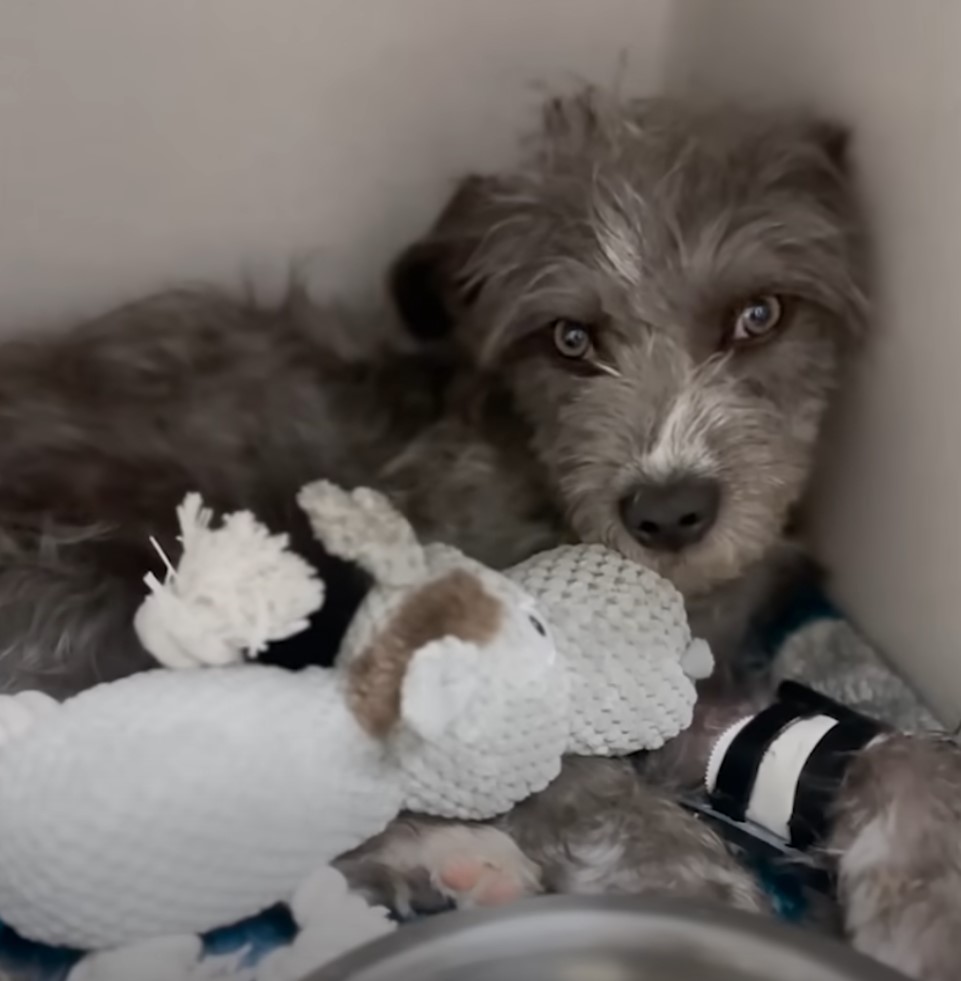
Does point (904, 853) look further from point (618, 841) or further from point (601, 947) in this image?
point (601, 947)

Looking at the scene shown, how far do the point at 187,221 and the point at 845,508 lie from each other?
0.99m

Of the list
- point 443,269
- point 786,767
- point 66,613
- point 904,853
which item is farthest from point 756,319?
point 66,613

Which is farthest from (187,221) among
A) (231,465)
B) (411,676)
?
(411,676)

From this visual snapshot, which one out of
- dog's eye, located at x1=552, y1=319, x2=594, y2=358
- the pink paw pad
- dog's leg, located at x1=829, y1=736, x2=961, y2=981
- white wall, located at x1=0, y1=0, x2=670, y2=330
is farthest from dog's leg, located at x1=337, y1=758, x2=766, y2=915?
white wall, located at x1=0, y1=0, x2=670, y2=330

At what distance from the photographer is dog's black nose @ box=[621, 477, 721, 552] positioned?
1.63m

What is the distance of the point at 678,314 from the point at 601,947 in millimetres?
790

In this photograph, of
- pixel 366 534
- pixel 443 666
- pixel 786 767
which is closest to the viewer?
pixel 443 666

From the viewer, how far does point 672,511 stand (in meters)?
1.62

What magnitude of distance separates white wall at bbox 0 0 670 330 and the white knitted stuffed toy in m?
0.77

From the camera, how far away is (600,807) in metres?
1.60

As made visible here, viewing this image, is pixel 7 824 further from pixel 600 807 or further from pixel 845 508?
pixel 845 508

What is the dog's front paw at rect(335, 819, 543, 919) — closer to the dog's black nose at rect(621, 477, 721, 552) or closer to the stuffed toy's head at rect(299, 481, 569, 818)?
the stuffed toy's head at rect(299, 481, 569, 818)

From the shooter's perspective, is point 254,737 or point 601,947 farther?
point 254,737

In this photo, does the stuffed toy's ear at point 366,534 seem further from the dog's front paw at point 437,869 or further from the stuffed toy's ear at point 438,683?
the dog's front paw at point 437,869
